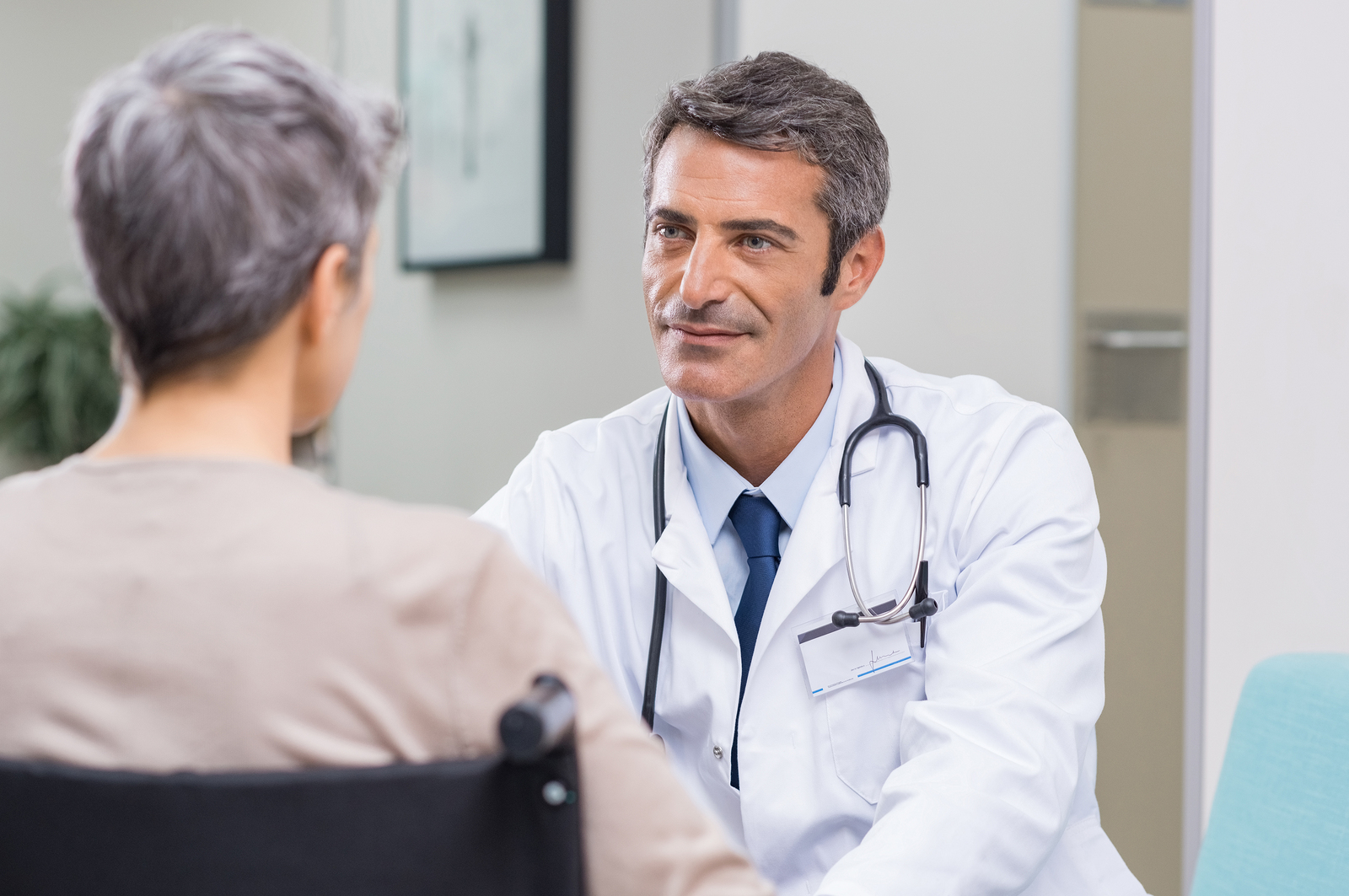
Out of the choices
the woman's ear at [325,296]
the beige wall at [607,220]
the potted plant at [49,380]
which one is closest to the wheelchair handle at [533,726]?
the woman's ear at [325,296]

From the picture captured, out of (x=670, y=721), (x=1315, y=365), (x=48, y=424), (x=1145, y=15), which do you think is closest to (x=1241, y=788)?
(x=670, y=721)

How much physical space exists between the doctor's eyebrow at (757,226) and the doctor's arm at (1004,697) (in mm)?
315

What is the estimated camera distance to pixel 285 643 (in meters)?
0.60

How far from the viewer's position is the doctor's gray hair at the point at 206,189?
0.62 metres

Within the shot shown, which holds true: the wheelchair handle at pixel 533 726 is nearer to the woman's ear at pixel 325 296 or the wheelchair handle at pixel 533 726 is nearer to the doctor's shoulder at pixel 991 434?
the woman's ear at pixel 325 296

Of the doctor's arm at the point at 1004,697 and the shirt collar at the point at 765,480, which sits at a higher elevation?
the shirt collar at the point at 765,480

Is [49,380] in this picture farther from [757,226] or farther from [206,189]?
[206,189]

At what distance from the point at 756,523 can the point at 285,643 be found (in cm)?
81

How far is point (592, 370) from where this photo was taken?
2.74 m

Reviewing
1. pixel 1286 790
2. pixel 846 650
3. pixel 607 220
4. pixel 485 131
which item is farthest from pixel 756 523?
pixel 485 131

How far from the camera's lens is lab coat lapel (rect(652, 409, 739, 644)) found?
4.18ft

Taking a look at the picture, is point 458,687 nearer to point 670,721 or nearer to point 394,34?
point 670,721

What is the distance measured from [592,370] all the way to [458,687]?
215cm

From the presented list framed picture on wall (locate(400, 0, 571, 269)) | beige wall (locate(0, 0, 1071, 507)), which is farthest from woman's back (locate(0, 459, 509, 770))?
framed picture on wall (locate(400, 0, 571, 269))
